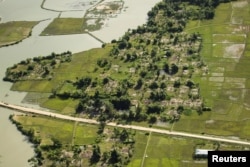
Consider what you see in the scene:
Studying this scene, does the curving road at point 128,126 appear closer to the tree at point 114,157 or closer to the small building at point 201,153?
the small building at point 201,153

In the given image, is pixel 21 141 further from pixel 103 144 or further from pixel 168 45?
pixel 168 45

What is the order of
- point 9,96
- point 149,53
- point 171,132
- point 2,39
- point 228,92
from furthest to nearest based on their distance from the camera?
point 2,39, point 149,53, point 9,96, point 228,92, point 171,132

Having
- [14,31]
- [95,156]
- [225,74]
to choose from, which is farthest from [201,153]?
[14,31]

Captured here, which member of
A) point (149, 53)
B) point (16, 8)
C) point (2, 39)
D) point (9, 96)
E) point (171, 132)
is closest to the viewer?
point (171, 132)

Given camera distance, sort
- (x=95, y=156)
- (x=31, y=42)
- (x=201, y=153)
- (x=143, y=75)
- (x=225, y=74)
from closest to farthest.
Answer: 1. (x=201, y=153)
2. (x=95, y=156)
3. (x=225, y=74)
4. (x=143, y=75)
5. (x=31, y=42)

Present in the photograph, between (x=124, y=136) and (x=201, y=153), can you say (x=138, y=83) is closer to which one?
(x=124, y=136)

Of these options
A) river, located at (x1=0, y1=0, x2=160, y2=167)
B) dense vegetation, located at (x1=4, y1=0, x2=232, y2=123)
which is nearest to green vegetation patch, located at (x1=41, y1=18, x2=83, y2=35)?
river, located at (x1=0, y1=0, x2=160, y2=167)

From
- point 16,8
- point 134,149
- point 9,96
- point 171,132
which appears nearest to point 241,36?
point 171,132

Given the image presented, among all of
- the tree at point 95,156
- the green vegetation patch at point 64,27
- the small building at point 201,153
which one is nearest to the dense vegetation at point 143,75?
the tree at point 95,156
